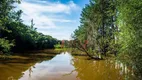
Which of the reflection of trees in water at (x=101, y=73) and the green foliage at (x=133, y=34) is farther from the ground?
the green foliage at (x=133, y=34)

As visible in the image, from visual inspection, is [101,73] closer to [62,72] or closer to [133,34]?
[62,72]

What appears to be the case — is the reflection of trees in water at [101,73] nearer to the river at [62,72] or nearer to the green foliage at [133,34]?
the river at [62,72]

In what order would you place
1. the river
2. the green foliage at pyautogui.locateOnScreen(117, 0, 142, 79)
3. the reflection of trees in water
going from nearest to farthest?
the green foliage at pyautogui.locateOnScreen(117, 0, 142, 79) < the river < the reflection of trees in water

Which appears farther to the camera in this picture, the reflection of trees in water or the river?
the reflection of trees in water

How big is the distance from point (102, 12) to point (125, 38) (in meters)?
23.5

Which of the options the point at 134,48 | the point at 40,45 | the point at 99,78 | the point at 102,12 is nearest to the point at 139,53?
the point at 134,48

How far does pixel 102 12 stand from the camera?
111 ft

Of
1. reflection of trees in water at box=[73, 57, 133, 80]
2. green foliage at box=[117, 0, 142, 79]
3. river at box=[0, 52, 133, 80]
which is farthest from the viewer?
reflection of trees in water at box=[73, 57, 133, 80]

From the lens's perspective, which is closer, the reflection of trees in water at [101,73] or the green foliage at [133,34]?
the green foliage at [133,34]

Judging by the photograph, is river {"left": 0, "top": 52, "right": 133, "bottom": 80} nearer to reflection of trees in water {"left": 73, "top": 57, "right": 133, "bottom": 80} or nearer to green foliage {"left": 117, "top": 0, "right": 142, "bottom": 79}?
reflection of trees in water {"left": 73, "top": 57, "right": 133, "bottom": 80}

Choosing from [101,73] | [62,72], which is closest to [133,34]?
[101,73]

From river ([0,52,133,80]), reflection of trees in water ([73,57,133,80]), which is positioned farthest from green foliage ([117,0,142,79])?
reflection of trees in water ([73,57,133,80])

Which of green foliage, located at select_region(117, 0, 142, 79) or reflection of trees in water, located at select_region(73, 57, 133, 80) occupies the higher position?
green foliage, located at select_region(117, 0, 142, 79)

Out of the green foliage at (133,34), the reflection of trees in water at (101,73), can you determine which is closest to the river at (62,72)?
the reflection of trees in water at (101,73)
